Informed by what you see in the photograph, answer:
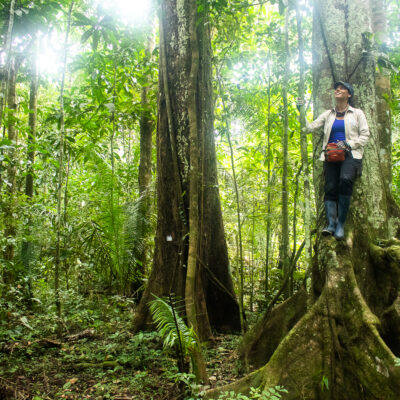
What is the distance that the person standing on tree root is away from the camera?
331cm

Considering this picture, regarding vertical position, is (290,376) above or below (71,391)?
above

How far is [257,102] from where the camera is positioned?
21.0ft

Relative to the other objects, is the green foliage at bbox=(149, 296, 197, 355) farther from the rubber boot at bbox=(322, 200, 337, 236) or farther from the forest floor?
the rubber boot at bbox=(322, 200, 337, 236)

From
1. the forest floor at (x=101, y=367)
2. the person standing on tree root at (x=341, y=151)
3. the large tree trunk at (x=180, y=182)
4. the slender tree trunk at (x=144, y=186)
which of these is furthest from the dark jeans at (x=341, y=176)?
the slender tree trunk at (x=144, y=186)

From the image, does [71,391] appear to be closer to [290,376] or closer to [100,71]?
[290,376]

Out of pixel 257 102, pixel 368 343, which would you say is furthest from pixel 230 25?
pixel 368 343

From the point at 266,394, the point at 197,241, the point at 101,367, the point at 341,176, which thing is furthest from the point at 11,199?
the point at 341,176

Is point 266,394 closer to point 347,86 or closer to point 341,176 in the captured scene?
point 341,176

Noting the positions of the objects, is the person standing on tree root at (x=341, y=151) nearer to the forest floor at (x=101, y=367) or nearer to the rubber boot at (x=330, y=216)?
the rubber boot at (x=330, y=216)

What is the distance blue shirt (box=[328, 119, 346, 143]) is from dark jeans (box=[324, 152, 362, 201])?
8.6 inches

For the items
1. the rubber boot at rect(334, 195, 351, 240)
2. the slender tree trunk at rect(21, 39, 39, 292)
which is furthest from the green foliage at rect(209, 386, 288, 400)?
the slender tree trunk at rect(21, 39, 39, 292)

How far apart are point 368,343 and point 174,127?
363 centimetres

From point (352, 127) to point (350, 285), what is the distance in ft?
5.21

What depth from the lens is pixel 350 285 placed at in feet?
9.88
